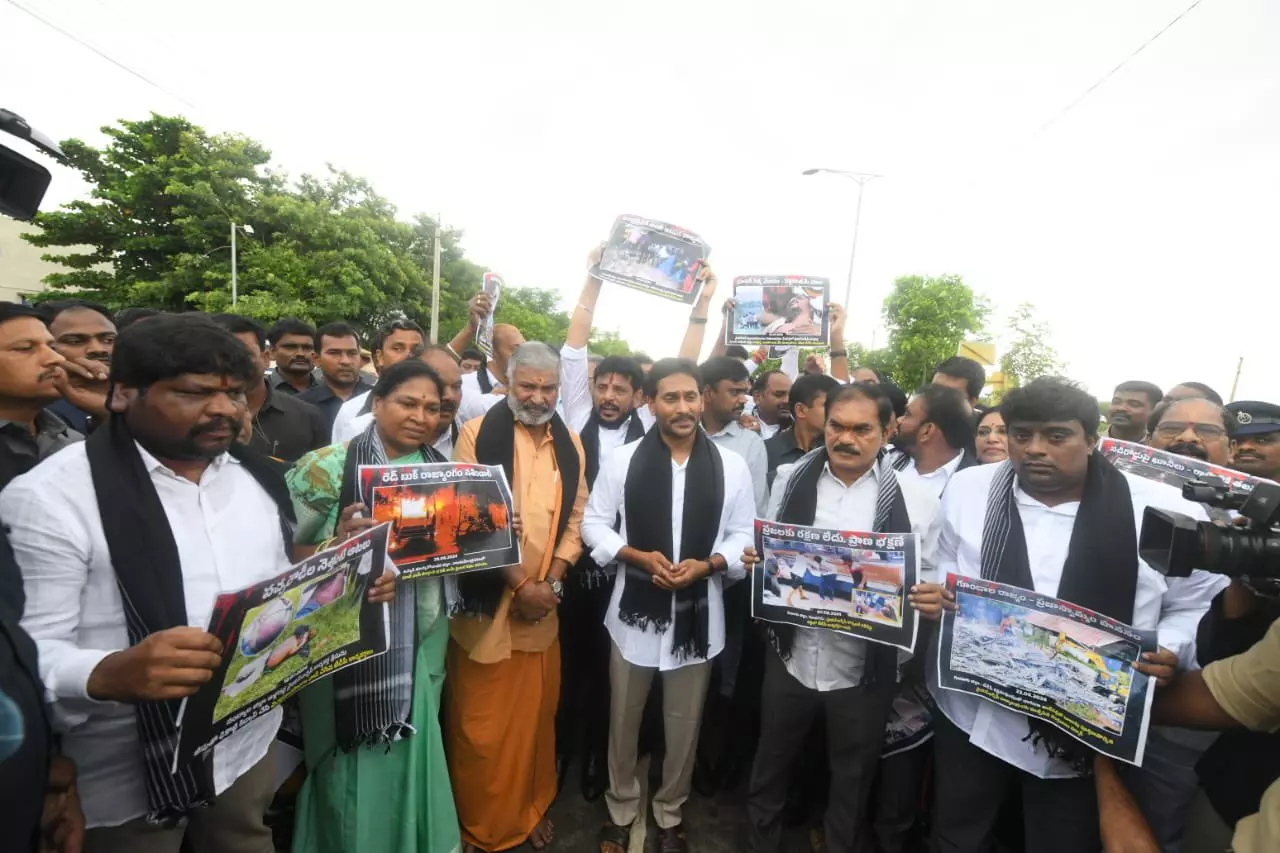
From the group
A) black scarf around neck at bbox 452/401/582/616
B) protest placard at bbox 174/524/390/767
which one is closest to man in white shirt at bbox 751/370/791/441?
black scarf around neck at bbox 452/401/582/616

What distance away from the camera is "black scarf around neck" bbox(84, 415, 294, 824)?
63.0 inches

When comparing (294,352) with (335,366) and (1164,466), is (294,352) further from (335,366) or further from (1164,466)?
(1164,466)

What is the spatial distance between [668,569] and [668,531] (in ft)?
0.69

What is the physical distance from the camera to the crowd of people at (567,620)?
1.55 metres

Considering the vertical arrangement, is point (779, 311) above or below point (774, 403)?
above

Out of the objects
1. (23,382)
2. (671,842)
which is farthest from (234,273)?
(671,842)

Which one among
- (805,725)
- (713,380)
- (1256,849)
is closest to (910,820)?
(805,725)

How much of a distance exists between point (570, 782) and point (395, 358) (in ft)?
11.4

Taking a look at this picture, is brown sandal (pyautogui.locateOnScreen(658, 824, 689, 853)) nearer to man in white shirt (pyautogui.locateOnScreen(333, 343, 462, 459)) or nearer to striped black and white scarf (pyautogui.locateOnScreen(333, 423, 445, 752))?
striped black and white scarf (pyautogui.locateOnScreen(333, 423, 445, 752))

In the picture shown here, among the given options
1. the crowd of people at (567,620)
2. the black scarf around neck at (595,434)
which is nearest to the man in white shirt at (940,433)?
the crowd of people at (567,620)

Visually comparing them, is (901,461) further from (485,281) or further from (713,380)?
(485,281)

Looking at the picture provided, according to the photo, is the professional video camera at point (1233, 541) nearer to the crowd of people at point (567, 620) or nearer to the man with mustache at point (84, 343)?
the crowd of people at point (567, 620)

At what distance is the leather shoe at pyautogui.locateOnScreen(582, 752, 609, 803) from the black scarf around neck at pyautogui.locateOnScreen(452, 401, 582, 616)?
4.80ft

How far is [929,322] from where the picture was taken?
99.9 feet
